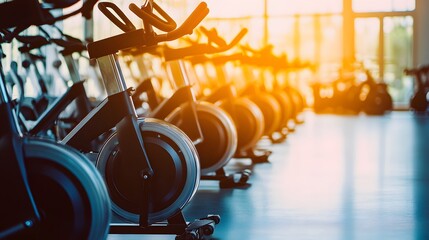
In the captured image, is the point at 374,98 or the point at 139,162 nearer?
the point at 139,162

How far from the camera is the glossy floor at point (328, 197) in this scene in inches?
107

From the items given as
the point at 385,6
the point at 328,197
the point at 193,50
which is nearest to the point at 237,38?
the point at 193,50

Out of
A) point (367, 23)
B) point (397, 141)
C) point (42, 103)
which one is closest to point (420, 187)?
point (42, 103)

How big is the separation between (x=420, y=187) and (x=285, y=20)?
12.0 meters

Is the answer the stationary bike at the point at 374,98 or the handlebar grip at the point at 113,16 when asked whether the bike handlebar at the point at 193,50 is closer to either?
the handlebar grip at the point at 113,16

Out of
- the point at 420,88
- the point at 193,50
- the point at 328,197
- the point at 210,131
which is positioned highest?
the point at 193,50

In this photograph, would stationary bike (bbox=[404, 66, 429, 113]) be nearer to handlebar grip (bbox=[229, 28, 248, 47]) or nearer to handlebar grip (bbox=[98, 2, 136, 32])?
handlebar grip (bbox=[229, 28, 248, 47])

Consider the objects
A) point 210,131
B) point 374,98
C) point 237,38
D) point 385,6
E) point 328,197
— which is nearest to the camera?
point 237,38

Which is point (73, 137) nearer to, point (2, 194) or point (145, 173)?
point (145, 173)

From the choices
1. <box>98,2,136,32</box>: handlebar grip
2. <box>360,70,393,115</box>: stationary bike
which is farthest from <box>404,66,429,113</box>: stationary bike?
<box>98,2,136,32</box>: handlebar grip

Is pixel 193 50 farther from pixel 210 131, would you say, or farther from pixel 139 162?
pixel 139 162

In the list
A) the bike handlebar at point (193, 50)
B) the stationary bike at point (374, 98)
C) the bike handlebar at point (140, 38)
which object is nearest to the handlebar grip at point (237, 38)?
the bike handlebar at point (193, 50)

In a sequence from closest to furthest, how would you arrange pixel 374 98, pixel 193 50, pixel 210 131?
pixel 193 50, pixel 210 131, pixel 374 98

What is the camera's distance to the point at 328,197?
3.61 metres
